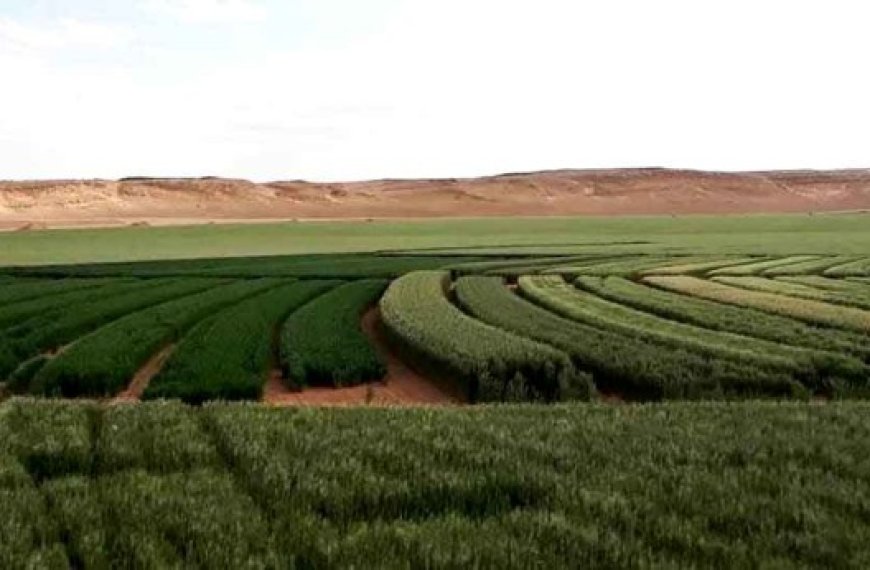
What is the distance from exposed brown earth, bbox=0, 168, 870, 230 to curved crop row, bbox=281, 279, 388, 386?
104 metres

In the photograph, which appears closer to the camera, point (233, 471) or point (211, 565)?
point (211, 565)

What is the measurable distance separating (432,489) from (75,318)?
1957 cm

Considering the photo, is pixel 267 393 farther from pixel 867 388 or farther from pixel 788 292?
pixel 788 292

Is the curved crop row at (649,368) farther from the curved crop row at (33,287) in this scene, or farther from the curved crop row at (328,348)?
the curved crop row at (33,287)

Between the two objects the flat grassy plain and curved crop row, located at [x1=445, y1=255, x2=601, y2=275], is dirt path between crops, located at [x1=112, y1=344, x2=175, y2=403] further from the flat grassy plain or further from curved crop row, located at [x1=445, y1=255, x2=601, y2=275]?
the flat grassy plain

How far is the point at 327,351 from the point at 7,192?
136296mm

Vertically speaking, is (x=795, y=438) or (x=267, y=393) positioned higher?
(x=795, y=438)

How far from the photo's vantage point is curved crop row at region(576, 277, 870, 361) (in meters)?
20.6

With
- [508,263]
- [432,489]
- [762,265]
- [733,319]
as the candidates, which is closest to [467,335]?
[733,319]

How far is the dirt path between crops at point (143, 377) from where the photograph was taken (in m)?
18.4

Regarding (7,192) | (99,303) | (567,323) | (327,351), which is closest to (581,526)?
(327,351)

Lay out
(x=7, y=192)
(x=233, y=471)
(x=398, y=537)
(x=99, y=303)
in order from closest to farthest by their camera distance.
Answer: (x=398, y=537), (x=233, y=471), (x=99, y=303), (x=7, y=192)

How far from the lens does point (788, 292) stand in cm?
3109

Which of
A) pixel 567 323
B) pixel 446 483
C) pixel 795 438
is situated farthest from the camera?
pixel 567 323
